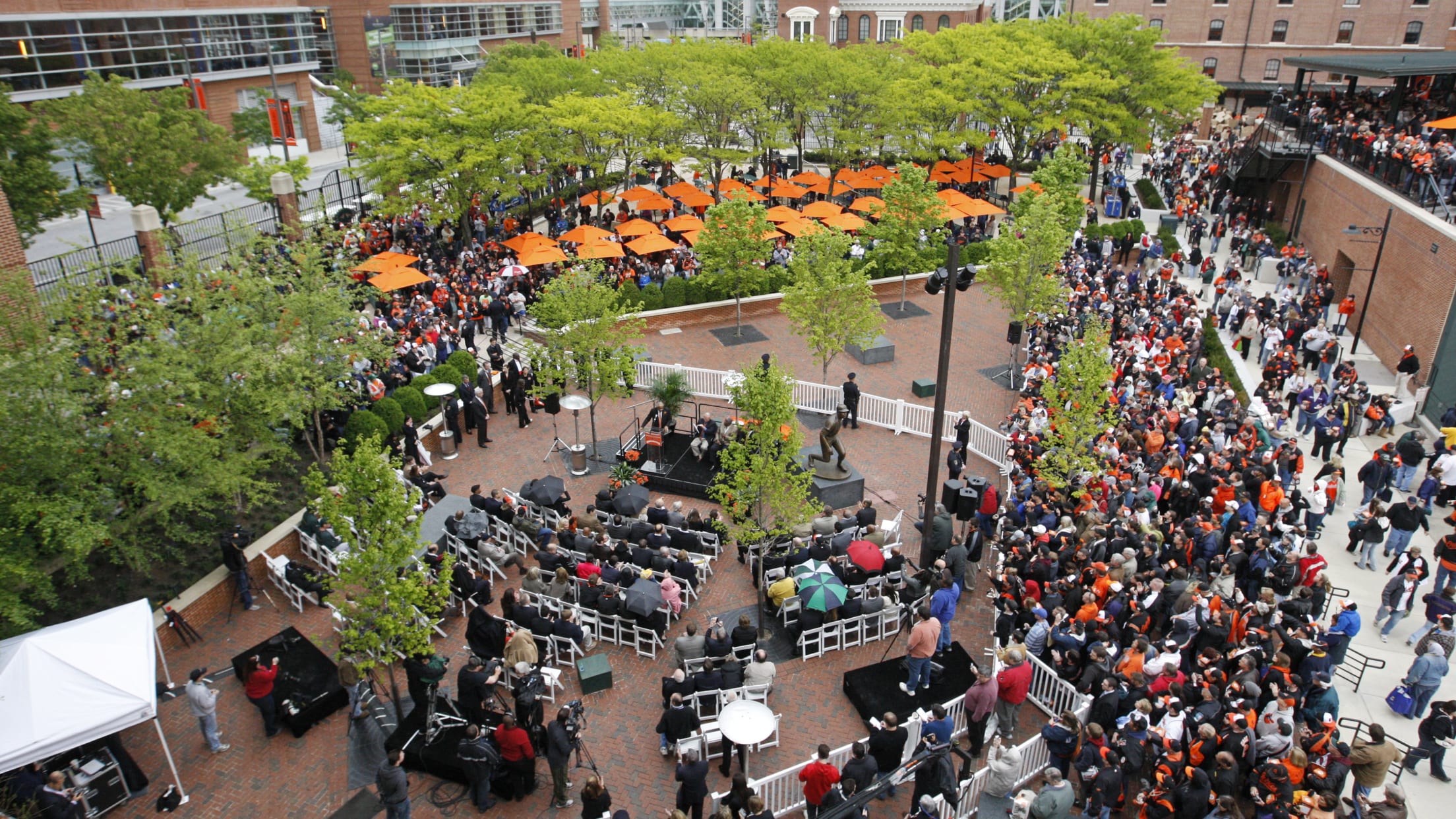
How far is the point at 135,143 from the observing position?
2811 cm

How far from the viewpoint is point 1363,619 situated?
13.8 meters

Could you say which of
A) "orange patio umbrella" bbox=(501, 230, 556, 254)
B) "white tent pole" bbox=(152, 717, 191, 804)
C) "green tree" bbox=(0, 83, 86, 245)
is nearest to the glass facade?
"green tree" bbox=(0, 83, 86, 245)

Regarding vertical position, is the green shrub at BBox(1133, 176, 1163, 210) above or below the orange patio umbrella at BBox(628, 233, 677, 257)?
below

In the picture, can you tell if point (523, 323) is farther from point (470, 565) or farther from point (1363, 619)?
point (1363, 619)

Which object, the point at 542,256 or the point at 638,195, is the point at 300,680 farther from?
the point at 638,195

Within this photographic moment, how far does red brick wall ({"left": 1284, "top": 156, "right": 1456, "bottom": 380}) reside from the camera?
21281 mm

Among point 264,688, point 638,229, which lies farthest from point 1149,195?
point 264,688

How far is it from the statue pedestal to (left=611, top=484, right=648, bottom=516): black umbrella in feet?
10.4

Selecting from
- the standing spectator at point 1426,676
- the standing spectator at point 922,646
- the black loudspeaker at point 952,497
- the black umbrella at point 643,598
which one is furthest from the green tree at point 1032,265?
the black umbrella at point 643,598

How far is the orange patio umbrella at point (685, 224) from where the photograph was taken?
3048cm

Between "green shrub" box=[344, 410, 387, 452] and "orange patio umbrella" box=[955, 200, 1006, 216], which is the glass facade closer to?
"green shrub" box=[344, 410, 387, 452]

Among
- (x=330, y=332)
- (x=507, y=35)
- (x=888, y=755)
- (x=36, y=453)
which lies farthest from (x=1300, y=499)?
(x=507, y=35)

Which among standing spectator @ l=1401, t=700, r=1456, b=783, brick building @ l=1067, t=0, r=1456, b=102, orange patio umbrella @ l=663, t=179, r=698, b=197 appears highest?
brick building @ l=1067, t=0, r=1456, b=102

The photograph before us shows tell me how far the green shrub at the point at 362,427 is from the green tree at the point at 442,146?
42.7ft
